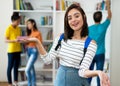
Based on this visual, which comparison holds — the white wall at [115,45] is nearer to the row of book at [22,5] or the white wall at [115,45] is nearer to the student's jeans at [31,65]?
the student's jeans at [31,65]

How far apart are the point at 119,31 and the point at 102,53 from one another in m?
1.07

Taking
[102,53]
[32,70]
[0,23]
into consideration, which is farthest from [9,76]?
[102,53]

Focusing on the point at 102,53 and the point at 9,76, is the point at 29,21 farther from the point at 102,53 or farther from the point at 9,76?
the point at 102,53

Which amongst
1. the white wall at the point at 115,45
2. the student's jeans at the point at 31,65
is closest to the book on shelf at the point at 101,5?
the white wall at the point at 115,45

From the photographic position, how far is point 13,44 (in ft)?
15.5

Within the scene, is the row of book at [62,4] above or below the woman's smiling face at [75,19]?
above

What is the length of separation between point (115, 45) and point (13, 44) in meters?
2.08

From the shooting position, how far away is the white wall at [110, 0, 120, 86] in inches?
197

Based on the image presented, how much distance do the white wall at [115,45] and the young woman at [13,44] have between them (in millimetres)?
1921

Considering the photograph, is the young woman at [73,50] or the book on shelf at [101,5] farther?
the book on shelf at [101,5]

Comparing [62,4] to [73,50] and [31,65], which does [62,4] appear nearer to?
[31,65]

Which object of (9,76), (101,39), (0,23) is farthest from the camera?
(0,23)

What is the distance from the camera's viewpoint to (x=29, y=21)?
15.9 ft

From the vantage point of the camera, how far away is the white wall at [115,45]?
4.99 metres
